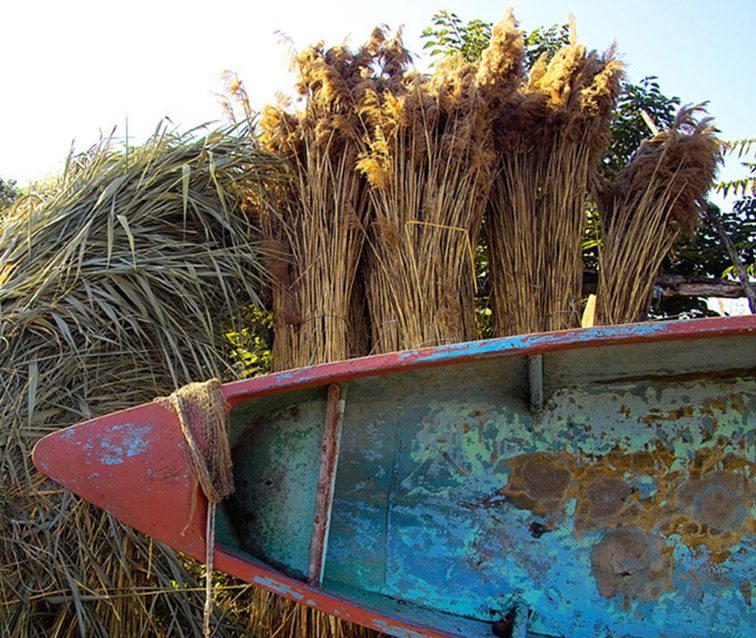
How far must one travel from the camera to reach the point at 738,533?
2398mm

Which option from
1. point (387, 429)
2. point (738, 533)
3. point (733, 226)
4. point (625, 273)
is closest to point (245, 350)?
point (387, 429)

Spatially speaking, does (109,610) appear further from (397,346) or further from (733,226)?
(733,226)

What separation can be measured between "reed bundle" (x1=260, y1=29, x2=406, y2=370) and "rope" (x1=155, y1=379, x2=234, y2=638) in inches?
41.6

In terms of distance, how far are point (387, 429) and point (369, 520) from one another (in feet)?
Answer: 1.09

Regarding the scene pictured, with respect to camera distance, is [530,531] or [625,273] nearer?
[530,531]

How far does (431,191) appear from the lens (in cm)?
331

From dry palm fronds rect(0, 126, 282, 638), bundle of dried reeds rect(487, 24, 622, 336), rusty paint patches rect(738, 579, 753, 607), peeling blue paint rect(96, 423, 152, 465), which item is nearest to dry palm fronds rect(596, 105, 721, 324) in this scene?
bundle of dried reeds rect(487, 24, 622, 336)

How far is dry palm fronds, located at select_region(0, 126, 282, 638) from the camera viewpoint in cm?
257

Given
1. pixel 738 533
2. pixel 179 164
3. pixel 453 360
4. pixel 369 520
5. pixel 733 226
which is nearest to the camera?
pixel 453 360

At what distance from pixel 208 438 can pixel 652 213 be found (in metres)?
2.63

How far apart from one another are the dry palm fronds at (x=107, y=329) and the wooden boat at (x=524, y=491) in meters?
0.58

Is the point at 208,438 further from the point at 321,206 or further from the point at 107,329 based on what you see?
the point at 321,206

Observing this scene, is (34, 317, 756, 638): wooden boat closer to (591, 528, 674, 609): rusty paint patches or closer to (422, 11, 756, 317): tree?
(591, 528, 674, 609): rusty paint patches

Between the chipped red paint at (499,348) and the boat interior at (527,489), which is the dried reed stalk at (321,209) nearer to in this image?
the boat interior at (527,489)
